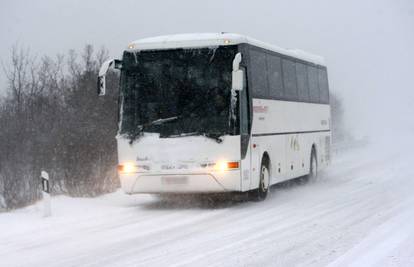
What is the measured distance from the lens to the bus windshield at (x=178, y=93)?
14.6m

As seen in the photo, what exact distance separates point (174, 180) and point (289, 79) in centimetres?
557

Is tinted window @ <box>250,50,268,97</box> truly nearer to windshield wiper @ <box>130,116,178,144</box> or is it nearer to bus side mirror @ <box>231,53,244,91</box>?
bus side mirror @ <box>231,53,244,91</box>

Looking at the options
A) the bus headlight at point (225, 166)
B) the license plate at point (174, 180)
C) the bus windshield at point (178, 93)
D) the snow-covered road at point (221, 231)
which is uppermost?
the bus windshield at point (178, 93)

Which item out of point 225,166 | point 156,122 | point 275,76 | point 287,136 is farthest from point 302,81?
point 156,122

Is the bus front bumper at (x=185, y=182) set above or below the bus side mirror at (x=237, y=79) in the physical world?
below

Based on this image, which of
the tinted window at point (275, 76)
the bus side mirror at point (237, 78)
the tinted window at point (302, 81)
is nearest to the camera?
the bus side mirror at point (237, 78)

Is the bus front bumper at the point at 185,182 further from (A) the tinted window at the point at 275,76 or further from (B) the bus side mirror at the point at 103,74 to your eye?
(A) the tinted window at the point at 275,76

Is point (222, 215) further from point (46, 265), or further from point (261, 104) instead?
point (46, 265)

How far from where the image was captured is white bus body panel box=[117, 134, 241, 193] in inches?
570

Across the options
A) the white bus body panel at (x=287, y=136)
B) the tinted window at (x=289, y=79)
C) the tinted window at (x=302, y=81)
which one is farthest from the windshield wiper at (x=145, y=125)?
the tinted window at (x=302, y=81)

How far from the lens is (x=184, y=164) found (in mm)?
14516

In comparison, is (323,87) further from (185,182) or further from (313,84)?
(185,182)

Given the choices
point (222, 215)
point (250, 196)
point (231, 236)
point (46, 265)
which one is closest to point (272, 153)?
point (250, 196)

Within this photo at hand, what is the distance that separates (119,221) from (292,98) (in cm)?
741
